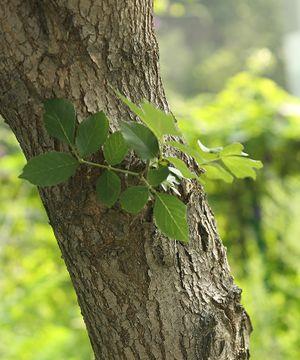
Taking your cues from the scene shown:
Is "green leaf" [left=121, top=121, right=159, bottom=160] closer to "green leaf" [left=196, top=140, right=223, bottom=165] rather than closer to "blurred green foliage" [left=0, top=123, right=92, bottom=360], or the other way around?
"green leaf" [left=196, top=140, right=223, bottom=165]

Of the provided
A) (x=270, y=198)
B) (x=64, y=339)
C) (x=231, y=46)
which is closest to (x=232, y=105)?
(x=270, y=198)

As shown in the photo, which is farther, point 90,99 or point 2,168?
point 2,168

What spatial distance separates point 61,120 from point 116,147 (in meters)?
0.05

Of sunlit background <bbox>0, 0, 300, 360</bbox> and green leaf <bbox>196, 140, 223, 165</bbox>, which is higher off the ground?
sunlit background <bbox>0, 0, 300, 360</bbox>

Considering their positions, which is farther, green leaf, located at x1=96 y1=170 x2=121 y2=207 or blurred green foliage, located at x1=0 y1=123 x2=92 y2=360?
blurred green foliage, located at x1=0 y1=123 x2=92 y2=360

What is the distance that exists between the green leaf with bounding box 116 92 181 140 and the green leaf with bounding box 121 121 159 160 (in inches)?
0.4

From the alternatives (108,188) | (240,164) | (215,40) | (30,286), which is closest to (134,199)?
(108,188)

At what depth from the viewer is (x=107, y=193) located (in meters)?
0.55

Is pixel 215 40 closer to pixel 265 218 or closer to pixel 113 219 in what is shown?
pixel 265 218

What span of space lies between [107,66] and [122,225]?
131 millimetres

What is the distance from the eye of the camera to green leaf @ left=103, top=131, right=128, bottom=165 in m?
0.54

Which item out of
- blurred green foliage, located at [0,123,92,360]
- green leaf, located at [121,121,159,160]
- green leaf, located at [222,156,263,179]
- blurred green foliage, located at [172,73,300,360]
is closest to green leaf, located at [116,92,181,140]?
green leaf, located at [121,121,159,160]

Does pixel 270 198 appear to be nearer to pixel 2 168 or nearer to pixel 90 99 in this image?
pixel 2 168

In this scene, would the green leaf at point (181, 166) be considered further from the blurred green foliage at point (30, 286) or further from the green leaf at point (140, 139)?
the blurred green foliage at point (30, 286)
